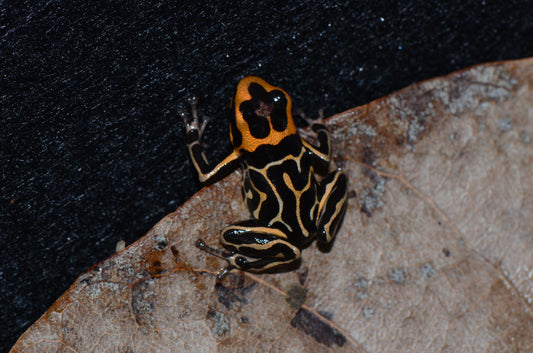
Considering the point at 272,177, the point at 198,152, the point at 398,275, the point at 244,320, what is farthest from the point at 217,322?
the point at 398,275

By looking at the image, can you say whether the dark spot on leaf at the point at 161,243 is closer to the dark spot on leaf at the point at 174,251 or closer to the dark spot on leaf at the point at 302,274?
the dark spot on leaf at the point at 174,251

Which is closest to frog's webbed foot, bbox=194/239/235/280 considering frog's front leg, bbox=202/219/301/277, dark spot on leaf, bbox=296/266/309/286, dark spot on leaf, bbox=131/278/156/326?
frog's front leg, bbox=202/219/301/277

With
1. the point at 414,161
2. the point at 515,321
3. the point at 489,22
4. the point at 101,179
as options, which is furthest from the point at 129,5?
the point at 515,321

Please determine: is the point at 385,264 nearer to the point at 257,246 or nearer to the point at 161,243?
the point at 257,246

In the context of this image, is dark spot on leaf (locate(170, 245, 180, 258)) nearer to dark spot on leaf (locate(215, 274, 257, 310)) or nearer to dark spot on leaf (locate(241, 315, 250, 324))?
dark spot on leaf (locate(215, 274, 257, 310))

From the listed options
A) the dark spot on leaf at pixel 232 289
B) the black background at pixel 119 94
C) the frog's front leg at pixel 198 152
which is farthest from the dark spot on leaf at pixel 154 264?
the frog's front leg at pixel 198 152

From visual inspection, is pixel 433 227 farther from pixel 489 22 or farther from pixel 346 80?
pixel 489 22
